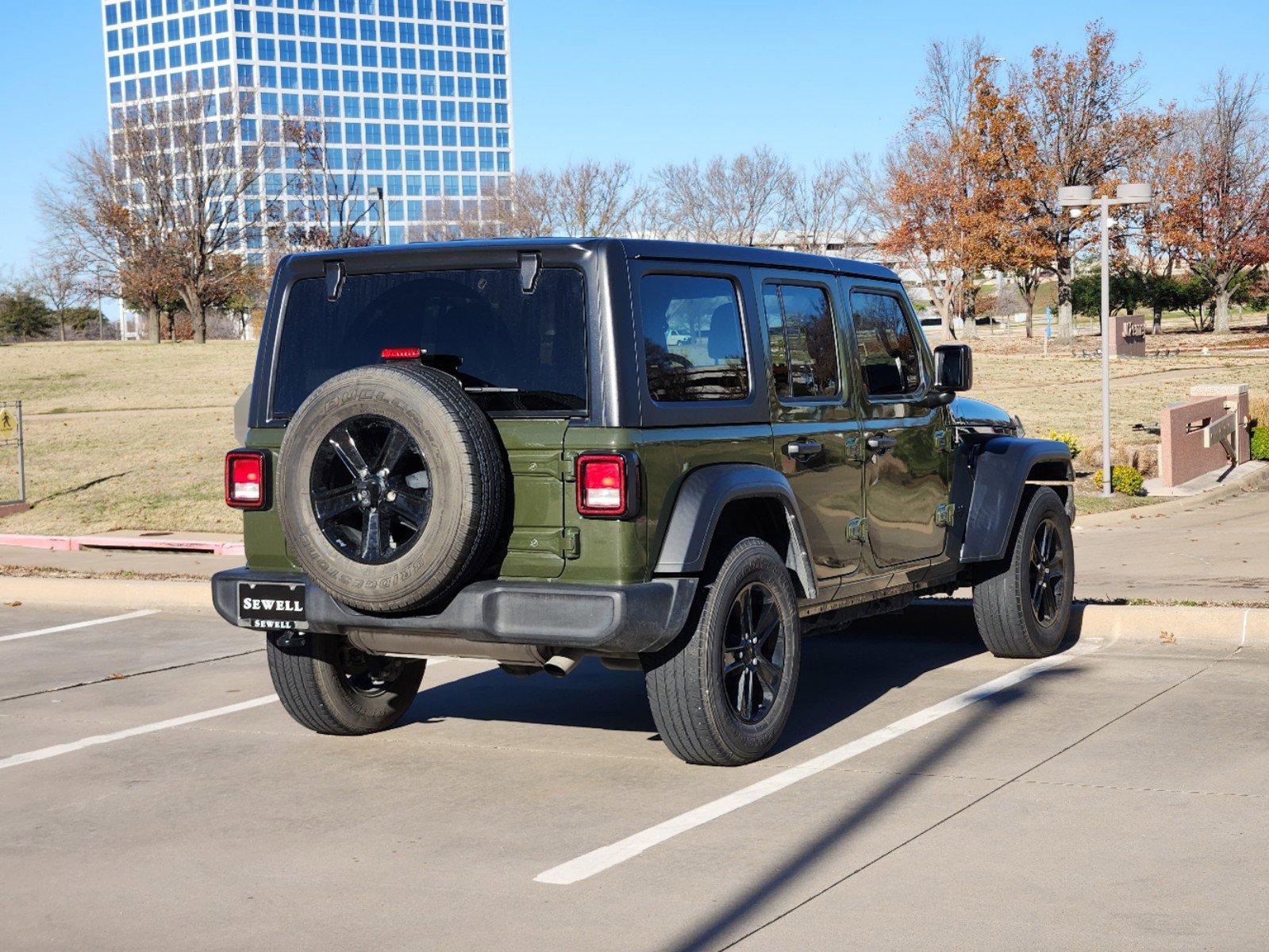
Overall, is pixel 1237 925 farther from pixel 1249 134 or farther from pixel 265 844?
pixel 1249 134

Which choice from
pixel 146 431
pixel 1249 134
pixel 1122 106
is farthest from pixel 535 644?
pixel 1249 134

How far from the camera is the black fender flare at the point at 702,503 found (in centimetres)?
576

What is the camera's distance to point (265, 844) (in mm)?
5367

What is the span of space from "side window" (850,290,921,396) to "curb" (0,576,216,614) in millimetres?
6113

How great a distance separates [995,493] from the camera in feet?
26.8

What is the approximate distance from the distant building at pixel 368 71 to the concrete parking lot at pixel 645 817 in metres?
158

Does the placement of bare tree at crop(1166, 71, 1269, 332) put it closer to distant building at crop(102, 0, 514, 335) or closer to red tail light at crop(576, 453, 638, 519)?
red tail light at crop(576, 453, 638, 519)

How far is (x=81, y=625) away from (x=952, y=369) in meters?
6.75

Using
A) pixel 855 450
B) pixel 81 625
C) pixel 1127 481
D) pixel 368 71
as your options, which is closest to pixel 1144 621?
pixel 855 450

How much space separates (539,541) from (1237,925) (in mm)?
2705

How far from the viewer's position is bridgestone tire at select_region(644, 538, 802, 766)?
593 centimetres

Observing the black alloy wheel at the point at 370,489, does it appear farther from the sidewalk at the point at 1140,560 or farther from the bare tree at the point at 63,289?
the bare tree at the point at 63,289

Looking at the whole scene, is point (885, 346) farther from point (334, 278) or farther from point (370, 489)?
point (370, 489)

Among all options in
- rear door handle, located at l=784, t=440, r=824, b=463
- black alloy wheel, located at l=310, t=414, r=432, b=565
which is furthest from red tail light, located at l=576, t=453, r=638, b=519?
rear door handle, located at l=784, t=440, r=824, b=463
